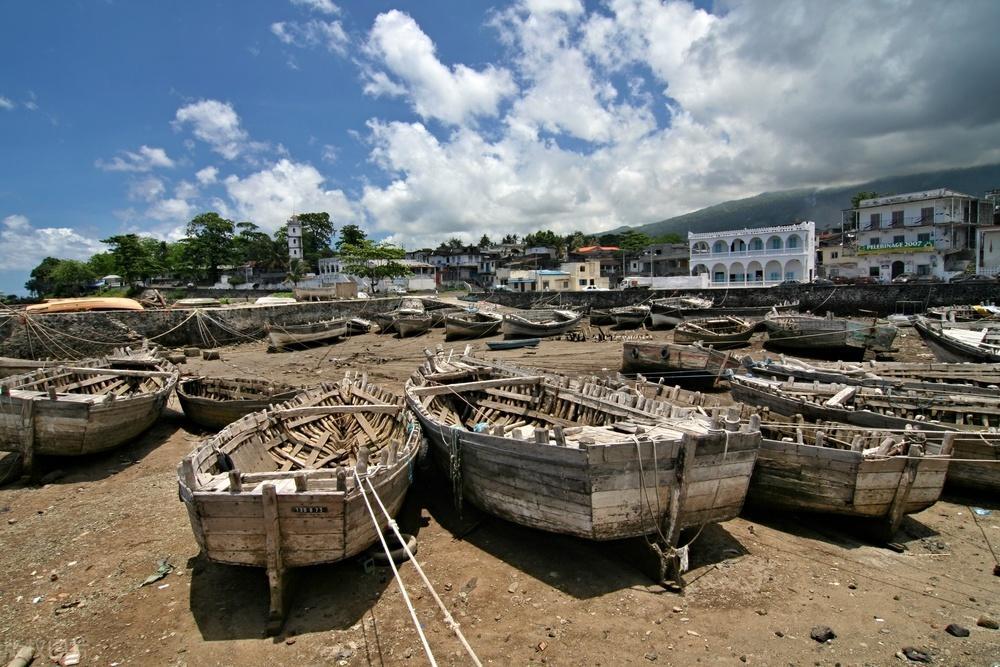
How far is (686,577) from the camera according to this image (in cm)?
672

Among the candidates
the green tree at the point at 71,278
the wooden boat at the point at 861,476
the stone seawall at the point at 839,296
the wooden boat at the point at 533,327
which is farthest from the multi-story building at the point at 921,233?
the green tree at the point at 71,278

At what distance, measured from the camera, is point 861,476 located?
23.2ft

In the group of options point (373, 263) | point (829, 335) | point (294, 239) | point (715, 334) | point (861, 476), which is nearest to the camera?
point (861, 476)

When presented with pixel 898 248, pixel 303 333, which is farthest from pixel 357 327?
pixel 898 248

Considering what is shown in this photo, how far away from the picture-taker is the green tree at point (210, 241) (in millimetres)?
73500

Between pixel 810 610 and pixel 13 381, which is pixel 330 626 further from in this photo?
pixel 13 381

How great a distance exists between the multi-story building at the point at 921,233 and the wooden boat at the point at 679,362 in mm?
42325

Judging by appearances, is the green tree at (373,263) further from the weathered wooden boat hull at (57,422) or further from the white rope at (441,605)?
the white rope at (441,605)

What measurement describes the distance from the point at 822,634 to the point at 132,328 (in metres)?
31.9

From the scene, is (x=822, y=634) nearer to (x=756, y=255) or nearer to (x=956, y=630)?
(x=956, y=630)

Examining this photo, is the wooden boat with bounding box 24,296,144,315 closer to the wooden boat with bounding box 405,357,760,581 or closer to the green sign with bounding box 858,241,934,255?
the wooden boat with bounding box 405,357,760,581

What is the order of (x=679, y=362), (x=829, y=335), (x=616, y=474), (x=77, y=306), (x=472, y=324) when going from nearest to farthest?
1. (x=616, y=474)
2. (x=679, y=362)
3. (x=829, y=335)
4. (x=77, y=306)
5. (x=472, y=324)

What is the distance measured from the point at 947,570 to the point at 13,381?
18.5 m

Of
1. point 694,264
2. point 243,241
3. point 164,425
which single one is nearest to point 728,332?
point 164,425
